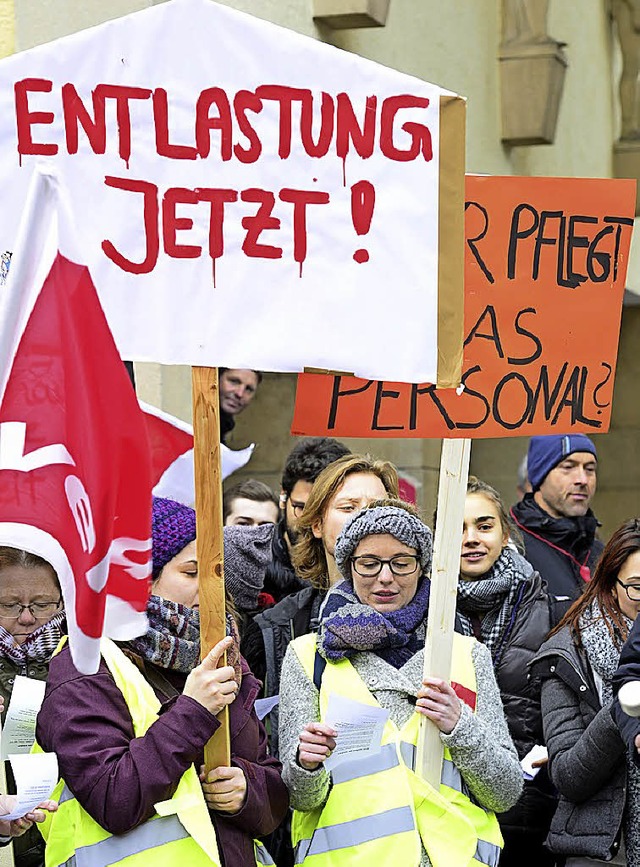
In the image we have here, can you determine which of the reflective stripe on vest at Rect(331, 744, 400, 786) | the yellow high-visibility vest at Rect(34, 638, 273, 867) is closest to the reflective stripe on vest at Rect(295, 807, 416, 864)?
the reflective stripe on vest at Rect(331, 744, 400, 786)

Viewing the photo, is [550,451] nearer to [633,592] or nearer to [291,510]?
[291,510]

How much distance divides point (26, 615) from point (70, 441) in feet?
3.37

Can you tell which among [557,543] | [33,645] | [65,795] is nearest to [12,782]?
[33,645]

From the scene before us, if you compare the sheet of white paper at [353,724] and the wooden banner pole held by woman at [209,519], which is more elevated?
the wooden banner pole held by woman at [209,519]

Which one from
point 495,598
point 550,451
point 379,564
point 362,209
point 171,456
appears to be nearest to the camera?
point 362,209

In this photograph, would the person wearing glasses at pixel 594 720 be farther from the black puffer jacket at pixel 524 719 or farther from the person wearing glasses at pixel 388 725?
the person wearing glasses at pixel 388 725

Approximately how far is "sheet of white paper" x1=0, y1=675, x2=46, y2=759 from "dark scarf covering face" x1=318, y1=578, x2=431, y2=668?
0.82m

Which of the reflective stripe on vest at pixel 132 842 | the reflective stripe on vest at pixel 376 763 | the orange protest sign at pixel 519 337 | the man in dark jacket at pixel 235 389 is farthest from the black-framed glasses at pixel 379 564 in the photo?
the man in dark jacket at pixel 235 389

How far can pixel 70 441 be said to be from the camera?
302cm

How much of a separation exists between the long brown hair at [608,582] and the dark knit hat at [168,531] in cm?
134

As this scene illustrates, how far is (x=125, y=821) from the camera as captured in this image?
11.3 feet

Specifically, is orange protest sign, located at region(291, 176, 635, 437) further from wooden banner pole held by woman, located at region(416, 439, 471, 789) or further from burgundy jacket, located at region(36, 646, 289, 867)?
burgundy jacket, located at region(36, 646, 289, 867)

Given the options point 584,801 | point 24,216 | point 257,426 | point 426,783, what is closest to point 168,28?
point 24,216

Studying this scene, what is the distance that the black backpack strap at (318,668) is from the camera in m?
4.10
